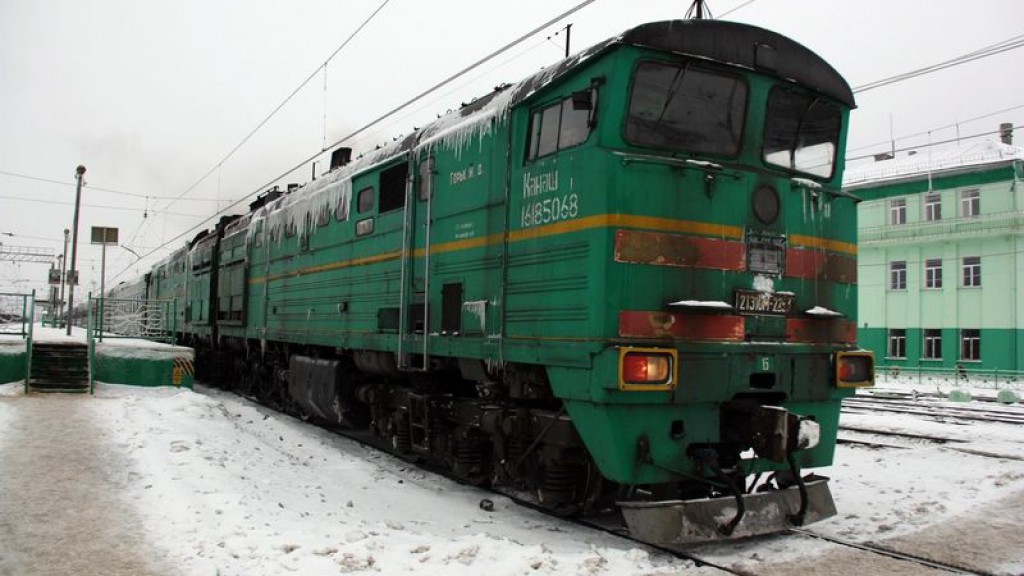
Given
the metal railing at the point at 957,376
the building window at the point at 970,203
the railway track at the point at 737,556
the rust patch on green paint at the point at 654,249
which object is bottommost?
the railway track at the point at 737,556

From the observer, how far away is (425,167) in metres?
8.52

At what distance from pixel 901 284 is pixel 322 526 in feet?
107

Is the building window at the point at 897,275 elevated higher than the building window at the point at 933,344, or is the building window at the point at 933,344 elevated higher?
the building window at the point at 897,275

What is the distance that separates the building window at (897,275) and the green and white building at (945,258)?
4 centimetres

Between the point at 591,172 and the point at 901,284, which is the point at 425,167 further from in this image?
the point at 901,284

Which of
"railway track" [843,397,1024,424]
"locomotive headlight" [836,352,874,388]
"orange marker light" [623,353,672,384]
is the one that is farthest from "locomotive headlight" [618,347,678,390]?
"railway track" [843,397,1024,424]

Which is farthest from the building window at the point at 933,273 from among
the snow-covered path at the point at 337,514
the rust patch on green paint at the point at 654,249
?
the rust patch on green paint at the point at 654,249

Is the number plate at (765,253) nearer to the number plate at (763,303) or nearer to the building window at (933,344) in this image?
the number plate at (763,303)

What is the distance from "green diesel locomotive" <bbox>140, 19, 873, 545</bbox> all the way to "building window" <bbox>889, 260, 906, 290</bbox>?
29.2 m

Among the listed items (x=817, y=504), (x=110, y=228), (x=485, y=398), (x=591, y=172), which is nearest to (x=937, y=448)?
(x=817, y=504)

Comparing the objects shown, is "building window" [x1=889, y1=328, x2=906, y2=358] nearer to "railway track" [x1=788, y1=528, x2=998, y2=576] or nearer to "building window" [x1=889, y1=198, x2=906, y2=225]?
"building window" [x1=889, y1=198, x2=906, y2=225]

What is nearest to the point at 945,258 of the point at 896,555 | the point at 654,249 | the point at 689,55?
the point at 896,555

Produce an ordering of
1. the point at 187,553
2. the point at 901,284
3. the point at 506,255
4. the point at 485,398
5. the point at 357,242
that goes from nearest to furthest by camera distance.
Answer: the point at 187,553 < the point at 506,255 < the point at 485,398 < the point at 357,242 < the point at 901,284

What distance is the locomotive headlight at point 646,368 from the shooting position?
5340mm
